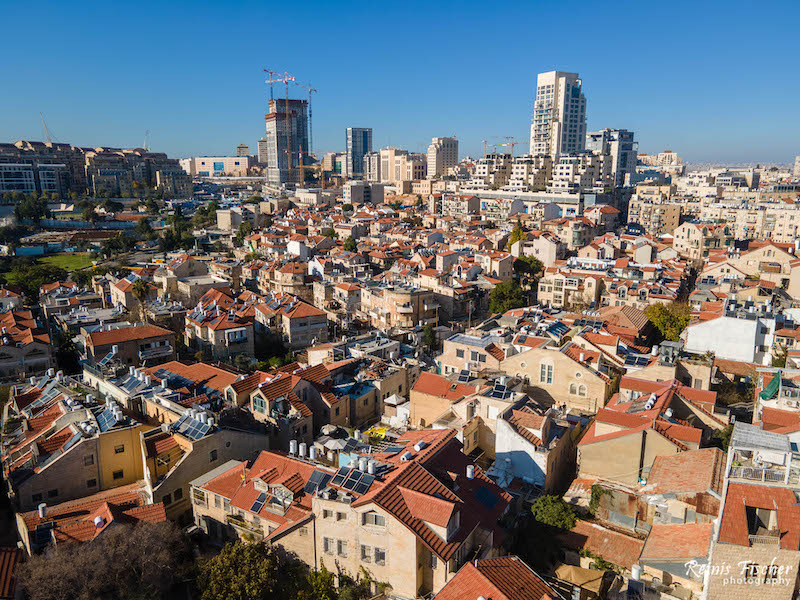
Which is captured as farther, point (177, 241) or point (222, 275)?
point (177, 241)

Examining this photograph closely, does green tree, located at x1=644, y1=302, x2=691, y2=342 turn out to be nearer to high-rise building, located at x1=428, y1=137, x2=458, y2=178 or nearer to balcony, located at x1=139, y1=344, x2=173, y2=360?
balcony, located at x1=139, y1=344, x2=173, y2=360

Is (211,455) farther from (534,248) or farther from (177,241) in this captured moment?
(177,241)

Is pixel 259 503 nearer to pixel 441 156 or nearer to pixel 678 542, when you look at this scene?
pixel 678 542

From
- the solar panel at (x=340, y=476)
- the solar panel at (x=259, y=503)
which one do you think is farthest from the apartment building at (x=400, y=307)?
the solar panel at (x=340, y=476)

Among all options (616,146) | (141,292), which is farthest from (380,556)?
(616,146)

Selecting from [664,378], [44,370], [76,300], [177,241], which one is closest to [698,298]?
[664,378]

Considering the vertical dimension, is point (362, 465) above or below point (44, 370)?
above

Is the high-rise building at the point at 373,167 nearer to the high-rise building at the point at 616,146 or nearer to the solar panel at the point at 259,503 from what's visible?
the high-rise building at the point at 616,146

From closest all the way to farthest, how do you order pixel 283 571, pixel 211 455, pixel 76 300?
pixel 283 571 → pixel 211 455 → pixel 76 300
